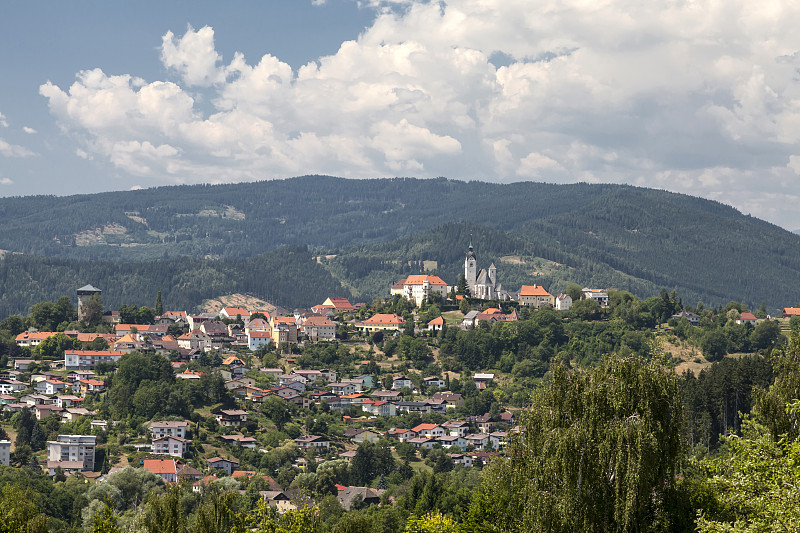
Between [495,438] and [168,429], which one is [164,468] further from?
[495,438]

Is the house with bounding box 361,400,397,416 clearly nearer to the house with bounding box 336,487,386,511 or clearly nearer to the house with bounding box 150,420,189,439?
the house with bounding box 150,420,189,439

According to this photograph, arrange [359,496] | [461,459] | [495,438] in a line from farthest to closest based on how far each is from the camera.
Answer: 1. [495,438]
2. [461,459]
3. [359,496]

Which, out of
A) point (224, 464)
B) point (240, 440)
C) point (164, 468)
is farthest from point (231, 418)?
point (164, 468)

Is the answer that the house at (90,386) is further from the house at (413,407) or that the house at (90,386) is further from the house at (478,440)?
the house at (478,440)

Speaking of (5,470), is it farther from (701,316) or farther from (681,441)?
(701,316)

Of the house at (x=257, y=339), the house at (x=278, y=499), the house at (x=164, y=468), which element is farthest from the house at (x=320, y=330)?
the house at (x=278, y=499)
